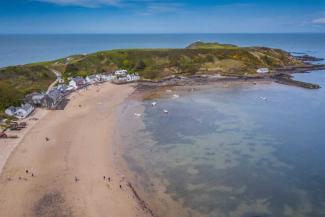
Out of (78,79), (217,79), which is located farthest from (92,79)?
(217,79)

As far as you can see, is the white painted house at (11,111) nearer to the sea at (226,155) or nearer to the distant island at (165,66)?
the sea at (226,155)

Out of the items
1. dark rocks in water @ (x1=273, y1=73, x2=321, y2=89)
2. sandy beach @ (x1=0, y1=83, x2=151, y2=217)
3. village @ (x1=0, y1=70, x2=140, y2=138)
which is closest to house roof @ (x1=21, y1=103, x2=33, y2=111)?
village @ (x1=0, y1=70, x2=140, y2=138)

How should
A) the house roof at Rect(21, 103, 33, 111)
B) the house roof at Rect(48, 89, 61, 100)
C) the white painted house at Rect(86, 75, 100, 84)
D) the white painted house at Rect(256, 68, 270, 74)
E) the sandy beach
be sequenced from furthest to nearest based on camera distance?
1. the white painted house at Rect(256, 68, 270, 74)
2. the white painted house at Rect(86, 75, 100, 84)
3. the house roof at Rect(48, 89, 61, 100)
4. the house roof at Rect(21, 103, 33, 111)
5. the sandy beach

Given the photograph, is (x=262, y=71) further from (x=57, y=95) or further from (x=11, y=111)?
(x=11, y=111)

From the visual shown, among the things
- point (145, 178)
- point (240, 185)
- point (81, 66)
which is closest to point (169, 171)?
point (145, 178)

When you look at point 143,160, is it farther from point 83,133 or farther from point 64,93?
point 64,93

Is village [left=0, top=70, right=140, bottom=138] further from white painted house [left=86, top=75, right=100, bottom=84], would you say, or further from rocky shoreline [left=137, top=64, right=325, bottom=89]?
rocky shoreline [left=137, top=64, right=325, bottom=89]
